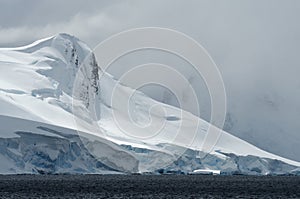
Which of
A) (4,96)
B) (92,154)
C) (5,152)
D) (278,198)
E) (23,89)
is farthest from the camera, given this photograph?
(23,89)

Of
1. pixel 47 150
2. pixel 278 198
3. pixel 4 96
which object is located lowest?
pixel 278 198

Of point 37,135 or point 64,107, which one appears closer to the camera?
point 37,135

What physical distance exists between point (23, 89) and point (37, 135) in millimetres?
45356

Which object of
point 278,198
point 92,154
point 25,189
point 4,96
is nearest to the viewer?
point 278,198

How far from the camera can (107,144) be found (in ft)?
547

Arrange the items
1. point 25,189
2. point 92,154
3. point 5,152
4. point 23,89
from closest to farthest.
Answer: point 25,189 < point 5,152 < point 92,154 < point 23,89

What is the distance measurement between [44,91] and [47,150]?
50805 mm

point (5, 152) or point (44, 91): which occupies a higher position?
point (44, 91)

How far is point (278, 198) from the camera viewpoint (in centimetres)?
9106

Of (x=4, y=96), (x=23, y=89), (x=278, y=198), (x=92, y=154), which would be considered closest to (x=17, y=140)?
(x=92, y=154)

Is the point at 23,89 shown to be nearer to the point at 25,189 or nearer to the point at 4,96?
the point at 4,96

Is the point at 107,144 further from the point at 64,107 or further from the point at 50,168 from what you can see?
the point at 64,107

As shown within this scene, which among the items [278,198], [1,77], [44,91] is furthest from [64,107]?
[278,198]

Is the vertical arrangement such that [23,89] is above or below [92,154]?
above
